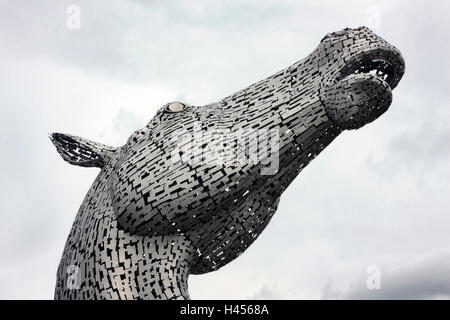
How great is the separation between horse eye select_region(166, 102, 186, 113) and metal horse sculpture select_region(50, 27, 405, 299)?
6 centimetres

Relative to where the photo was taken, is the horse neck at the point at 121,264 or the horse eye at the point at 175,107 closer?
the horse neck at the point at 121,264

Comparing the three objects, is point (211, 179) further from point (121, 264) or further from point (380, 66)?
point (380, 66)

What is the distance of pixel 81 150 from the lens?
7305 mm

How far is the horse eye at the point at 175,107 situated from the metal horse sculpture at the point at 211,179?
6 centimetres

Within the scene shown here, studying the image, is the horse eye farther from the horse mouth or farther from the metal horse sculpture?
the horse mouth

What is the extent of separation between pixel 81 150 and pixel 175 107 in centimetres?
113

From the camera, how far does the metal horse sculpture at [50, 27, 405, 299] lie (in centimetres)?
608

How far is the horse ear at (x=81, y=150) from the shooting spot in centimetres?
716

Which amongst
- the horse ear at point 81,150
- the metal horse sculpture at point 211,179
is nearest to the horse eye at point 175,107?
the metal horse sculpture at point 211,179

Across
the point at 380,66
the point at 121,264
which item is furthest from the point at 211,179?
the point at 380,66

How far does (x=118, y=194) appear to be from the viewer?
6.30 m

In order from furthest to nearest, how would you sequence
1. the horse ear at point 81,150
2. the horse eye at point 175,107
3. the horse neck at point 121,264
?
1. the horse ear at point 81,150
2. the horse eye at point 175,107
3. the horse neck at point 121,264

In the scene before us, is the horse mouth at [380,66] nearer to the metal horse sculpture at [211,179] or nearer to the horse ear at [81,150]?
the metal horse sculpture at [211,179]

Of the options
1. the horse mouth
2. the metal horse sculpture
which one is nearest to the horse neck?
the metal horse sculpture
